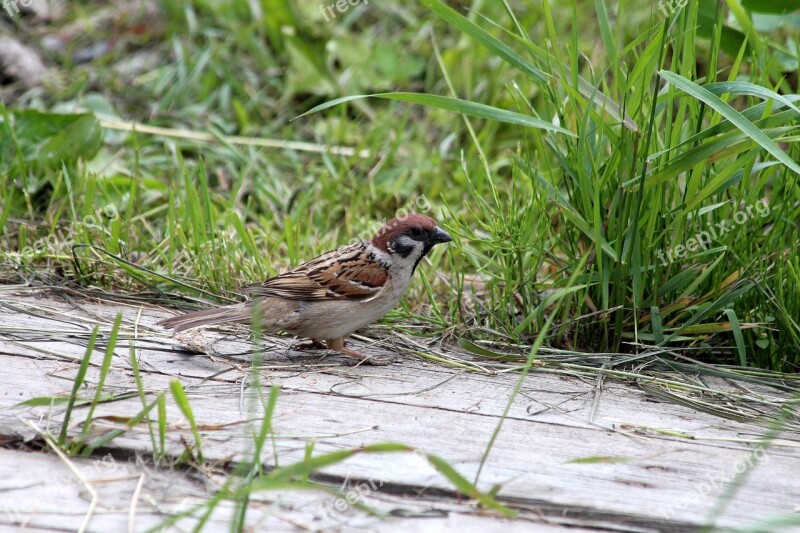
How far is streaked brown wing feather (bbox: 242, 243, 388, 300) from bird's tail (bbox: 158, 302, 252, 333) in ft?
0.41

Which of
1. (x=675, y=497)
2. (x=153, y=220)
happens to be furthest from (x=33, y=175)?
(x=675, y=497)

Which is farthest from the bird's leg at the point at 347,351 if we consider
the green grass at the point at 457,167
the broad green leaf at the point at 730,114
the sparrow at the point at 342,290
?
the broad green leaf at the point at 730,114

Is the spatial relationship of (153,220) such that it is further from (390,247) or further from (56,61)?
(56,61)

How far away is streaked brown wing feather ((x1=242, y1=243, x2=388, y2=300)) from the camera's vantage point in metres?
3.61

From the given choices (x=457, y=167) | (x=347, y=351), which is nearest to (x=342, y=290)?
(x=347, y=351)

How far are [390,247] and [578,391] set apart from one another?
3.40 feet

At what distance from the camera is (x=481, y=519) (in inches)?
86.4

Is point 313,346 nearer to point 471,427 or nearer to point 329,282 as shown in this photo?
point 329,282

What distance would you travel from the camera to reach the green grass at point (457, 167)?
130 inches

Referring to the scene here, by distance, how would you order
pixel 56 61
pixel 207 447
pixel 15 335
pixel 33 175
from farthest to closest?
pixel 56 61 < pixel 33 175 < pixel 15 335 < pixel 207 447

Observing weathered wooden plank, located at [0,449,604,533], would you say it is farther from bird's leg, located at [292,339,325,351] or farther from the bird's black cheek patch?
the bird's black cheek patch

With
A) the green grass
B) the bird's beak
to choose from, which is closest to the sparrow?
the bird's beak

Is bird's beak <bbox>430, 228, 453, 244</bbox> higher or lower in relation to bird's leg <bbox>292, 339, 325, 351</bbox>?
higher

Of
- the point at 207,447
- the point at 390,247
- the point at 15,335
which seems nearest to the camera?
A: the point at 207,447
